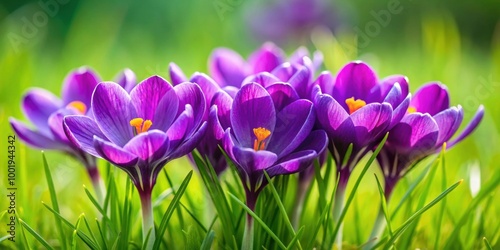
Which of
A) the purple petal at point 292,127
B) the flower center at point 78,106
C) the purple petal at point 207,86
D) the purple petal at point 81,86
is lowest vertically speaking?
the purple petal at point 292,127

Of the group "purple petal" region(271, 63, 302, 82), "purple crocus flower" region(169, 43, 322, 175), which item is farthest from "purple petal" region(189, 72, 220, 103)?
"purple petal" region(271, 63, 302, 82)

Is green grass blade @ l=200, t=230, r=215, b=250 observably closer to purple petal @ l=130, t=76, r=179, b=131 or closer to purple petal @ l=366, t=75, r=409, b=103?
purple petal @ l=130, t=76, r=179, b=131

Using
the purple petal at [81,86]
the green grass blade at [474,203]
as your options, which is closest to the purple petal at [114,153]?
the purple petal at [81,86]

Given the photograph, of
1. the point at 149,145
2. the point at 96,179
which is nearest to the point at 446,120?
the point at 149,145

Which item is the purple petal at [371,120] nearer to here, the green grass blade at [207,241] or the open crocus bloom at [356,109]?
the open crocus bloom at [356,109]

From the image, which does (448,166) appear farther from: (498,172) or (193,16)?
(193,16)

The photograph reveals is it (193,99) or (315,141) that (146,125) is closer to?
(193,99)
